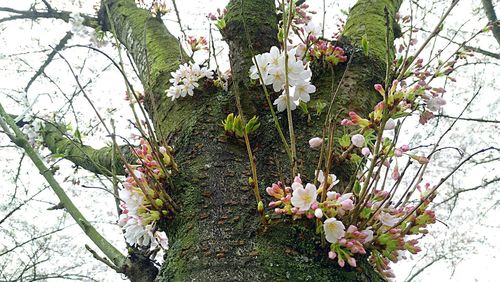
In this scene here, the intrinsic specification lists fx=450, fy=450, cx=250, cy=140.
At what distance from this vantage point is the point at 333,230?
1039 millimetres

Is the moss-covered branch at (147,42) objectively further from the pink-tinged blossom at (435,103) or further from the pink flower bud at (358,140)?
the pink-tinged blossom at (435,103)

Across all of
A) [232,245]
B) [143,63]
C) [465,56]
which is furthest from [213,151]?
[465,56]

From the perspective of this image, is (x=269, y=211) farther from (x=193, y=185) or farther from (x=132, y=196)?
(x=132, y=196)

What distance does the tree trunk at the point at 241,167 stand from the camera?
1.06 meters

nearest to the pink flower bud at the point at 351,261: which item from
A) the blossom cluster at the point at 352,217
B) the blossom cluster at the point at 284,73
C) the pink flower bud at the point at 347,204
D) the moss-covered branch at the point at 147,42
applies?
the blossom cluster at the point at 352,217

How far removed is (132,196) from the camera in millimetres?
1295

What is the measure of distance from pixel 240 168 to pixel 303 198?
1.01 ft

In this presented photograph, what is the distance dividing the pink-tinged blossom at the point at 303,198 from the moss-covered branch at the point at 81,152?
114 cm

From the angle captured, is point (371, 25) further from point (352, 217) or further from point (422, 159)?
point (352, 217)

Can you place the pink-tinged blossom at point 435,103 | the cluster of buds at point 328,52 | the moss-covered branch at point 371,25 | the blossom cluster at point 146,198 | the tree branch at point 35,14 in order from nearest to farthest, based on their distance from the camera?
the blossom cluster at point 146,198
the pink-tinged blossom at point 435,103
the cluster of buds at point 328,52
the moss-covered branch at point 371,25
the tree branch at point 35,14

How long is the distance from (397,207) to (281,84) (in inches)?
19.2

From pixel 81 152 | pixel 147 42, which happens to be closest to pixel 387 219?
pixel 147 42

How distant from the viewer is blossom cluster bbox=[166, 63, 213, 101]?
166 cm

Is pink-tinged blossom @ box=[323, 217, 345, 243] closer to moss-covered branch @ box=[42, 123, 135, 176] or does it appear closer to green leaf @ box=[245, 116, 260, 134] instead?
green leaf @ box=[245, 116, 260, 134]
